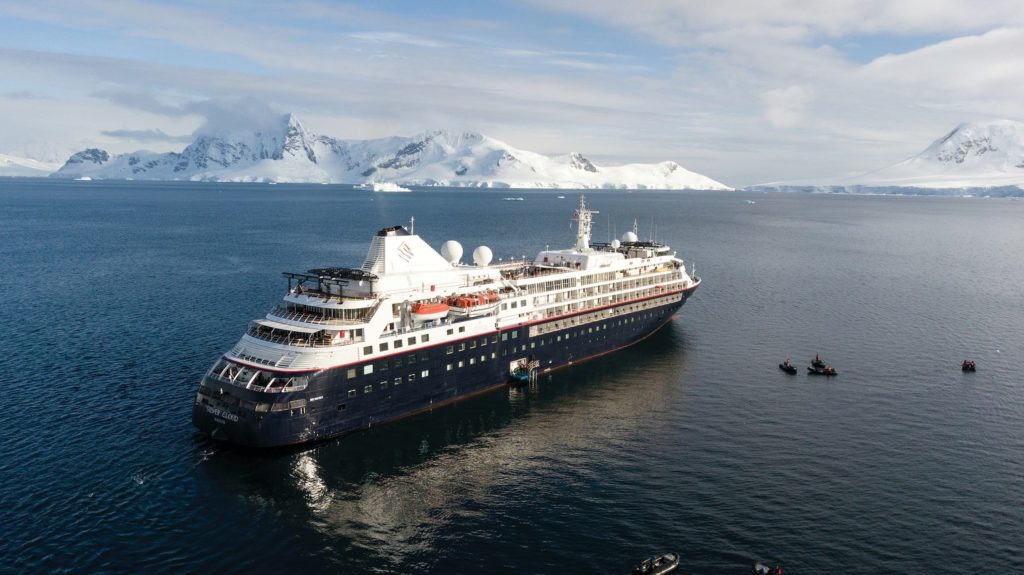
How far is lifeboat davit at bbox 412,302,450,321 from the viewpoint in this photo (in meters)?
56.0

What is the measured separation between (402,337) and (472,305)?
351 inches

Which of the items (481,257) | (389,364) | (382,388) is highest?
(481,257)

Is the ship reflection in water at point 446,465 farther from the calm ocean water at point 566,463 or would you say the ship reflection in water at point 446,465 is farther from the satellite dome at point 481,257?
the satellite dome at point 481,257

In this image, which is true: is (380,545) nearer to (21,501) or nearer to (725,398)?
(21,501)

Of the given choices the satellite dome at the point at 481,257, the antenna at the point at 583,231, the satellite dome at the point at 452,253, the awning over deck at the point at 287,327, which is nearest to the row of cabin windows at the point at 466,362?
the awning over deck at the point at 287,327

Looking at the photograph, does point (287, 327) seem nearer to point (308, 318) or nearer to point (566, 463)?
point (308, 318)

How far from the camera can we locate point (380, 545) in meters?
37.4

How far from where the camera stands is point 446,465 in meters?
47.6

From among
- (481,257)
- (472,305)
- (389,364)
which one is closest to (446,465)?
(389,364)

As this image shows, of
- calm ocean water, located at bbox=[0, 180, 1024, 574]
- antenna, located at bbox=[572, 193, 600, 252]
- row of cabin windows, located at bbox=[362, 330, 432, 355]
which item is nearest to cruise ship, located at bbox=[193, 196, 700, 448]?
row of cabin windows, located at bbox=[362, 330, 432, 355]

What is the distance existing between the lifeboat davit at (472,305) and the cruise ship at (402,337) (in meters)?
0.12

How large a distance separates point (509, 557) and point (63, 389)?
152 ft

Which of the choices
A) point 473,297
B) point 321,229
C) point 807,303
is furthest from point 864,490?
point 321,229

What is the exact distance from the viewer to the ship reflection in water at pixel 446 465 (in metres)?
39.5
